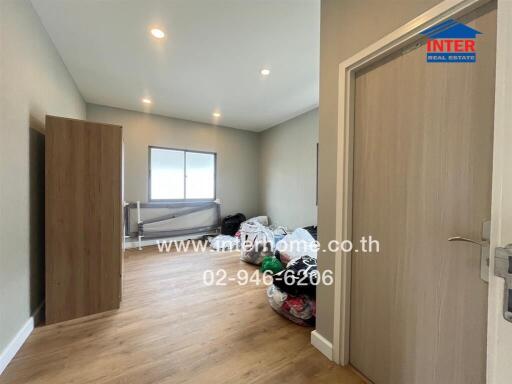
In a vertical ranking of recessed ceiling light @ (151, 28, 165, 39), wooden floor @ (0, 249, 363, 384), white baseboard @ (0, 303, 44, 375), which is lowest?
wooden floor @ (0, 249, 363, 384)

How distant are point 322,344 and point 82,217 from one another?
227cm

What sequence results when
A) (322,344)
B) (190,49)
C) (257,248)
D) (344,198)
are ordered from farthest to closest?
(257,248), (190,49), (322,344), (344,198)

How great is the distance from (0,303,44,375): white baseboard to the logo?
3.03 m

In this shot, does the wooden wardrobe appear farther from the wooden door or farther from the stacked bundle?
the wooden door

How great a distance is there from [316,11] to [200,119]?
11.2 ft

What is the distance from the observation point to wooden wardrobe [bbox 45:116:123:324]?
1.94 meters

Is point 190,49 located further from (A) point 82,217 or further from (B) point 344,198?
(B) point 344,198

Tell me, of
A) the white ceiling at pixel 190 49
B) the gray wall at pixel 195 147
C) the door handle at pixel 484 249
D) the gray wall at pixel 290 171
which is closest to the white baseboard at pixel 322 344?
the door handle at pixel 484 249

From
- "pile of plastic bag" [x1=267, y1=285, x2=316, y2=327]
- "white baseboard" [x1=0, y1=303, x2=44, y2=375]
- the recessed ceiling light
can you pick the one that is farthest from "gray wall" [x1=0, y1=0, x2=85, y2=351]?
"pile of plastic bag" [x1=267, y1=285, x2=316, y2=327]

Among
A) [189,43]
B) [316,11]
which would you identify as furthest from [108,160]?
[316,11]

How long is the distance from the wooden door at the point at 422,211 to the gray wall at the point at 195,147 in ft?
13.7

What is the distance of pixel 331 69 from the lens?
5.02 feet

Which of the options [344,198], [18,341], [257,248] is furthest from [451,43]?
[18,341]

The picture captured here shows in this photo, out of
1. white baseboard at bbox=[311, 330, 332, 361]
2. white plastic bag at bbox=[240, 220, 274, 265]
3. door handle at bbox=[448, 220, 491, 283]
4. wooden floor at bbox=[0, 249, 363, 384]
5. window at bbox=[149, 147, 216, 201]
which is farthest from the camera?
window at bbox=[149, 147, 216, 201]
